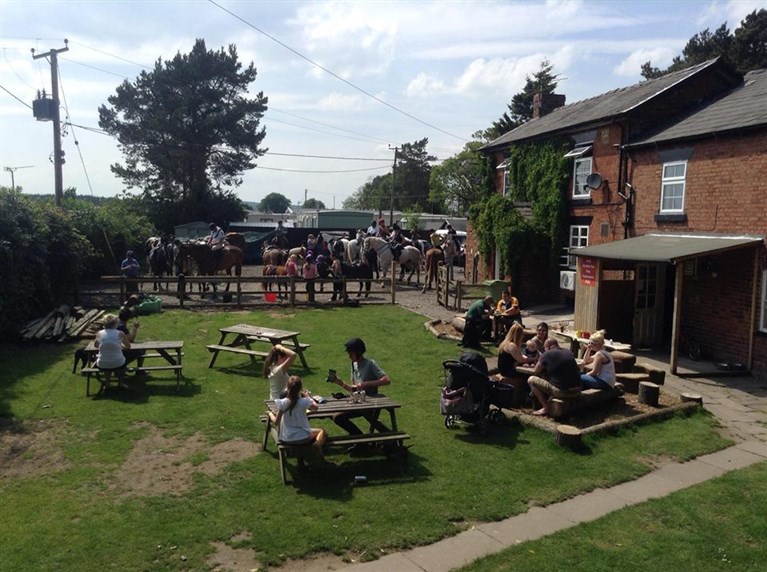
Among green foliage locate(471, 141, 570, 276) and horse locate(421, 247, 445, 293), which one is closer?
green foliage locate(471, 141, 570, 276)

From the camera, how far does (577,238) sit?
2261 cm

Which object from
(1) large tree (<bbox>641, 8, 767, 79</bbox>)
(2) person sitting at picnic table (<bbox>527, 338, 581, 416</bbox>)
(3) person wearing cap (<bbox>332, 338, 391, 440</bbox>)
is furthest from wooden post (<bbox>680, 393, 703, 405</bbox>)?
(1) large tree (<bbox>641, 8, 767, 79</bbox>)

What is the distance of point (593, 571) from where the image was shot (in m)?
6.21

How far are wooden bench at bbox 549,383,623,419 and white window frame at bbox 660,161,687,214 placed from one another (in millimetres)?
7830

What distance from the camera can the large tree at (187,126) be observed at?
48406 millimetres

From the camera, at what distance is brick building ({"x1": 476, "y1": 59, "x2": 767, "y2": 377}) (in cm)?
1483

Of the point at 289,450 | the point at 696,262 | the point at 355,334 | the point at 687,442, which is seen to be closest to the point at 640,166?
the point at 696,262

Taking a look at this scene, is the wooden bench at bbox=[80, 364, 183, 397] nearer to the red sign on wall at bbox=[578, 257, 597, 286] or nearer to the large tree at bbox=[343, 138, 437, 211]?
the red sign on wall at bbox=[578, 257, 597, 286]

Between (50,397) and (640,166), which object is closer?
(50,397)

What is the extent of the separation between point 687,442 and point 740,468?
0.94 meters

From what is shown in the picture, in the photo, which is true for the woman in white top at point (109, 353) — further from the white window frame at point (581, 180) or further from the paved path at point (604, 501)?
the white window frame at point (581, 180)

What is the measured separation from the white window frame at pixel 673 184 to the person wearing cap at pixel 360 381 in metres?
11.4

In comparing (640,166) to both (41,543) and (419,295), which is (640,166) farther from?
(41,543)

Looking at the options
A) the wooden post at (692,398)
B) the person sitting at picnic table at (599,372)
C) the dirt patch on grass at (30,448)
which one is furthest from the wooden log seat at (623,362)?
the dirt patch on grass at (30,448)
